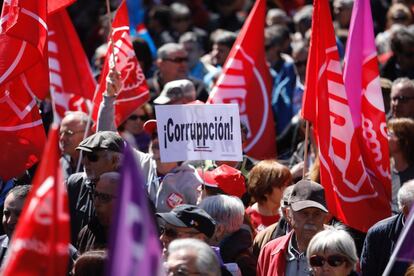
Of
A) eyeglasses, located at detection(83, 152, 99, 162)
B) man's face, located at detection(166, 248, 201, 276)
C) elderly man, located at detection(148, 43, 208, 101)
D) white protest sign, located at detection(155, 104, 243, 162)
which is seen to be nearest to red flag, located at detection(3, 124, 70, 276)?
man's face, located at detection(166, 248, 201, 276)

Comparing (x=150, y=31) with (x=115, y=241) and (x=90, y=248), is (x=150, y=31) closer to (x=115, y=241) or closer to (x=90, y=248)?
(x=90, y=248)

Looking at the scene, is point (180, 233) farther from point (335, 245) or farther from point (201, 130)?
point (201, 130)

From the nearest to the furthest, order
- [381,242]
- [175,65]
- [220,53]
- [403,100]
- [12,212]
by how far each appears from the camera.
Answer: [12,212] < [381,242] < [403,100] < [175,65] < [220,53]

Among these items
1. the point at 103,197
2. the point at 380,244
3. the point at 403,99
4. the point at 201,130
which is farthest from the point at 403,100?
the point at 103,197

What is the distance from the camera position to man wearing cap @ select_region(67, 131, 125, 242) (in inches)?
318

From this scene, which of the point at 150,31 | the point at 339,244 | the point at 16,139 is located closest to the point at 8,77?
the point at 16,139

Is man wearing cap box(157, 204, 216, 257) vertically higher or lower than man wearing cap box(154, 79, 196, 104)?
lower

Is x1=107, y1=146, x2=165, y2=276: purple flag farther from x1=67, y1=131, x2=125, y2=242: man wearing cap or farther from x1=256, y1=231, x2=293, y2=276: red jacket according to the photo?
x1=67, y1=131, x2=125, y2=242: man wearing cap

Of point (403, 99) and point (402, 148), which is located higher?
point (403, 99)

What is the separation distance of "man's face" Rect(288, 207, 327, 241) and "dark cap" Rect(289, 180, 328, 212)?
3 centimetres

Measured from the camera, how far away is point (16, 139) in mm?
8719

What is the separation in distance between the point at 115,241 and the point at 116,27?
531cm

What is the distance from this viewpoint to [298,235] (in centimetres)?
729

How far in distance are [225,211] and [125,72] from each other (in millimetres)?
2777
